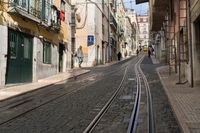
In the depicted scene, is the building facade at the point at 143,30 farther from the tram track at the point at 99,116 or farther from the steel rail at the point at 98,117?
the steel rail at the point at 98,117

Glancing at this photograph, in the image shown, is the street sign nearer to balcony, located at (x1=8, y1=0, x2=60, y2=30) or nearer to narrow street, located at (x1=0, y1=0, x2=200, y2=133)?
narrow street, located at (x1=0, y1=0, x2=200, y2=133)

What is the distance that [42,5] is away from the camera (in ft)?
85.5

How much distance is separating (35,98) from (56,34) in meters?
15.2

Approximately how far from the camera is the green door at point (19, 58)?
2056 centimetres

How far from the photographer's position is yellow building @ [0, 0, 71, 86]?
65.2 feet

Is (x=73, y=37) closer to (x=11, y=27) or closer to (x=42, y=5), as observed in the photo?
(x=42, y=5)

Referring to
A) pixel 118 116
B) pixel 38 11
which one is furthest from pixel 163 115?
pixel 38 11

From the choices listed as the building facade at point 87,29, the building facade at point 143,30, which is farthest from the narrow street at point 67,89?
the building facade at point 143,30

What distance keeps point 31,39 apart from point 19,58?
101 inches

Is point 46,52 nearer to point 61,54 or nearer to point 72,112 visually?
point 61,54

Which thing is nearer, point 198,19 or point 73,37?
point 198,19

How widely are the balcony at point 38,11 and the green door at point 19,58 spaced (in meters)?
1.14

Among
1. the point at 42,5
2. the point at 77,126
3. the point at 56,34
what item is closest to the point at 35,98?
the point at 77,126

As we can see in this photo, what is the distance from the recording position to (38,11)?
24766 mm
